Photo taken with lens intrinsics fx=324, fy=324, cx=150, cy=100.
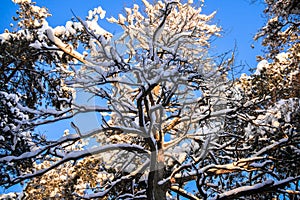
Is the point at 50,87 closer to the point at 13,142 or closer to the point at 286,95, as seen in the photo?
the point at 13,142

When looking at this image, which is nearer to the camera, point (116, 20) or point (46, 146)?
point (46, 146)

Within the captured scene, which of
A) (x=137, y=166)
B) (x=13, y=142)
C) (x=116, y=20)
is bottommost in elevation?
(x=137, y=166)

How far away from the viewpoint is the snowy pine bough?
6590 millimetres

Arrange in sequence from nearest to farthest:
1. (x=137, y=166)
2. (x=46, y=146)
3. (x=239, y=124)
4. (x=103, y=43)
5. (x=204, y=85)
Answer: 1. (x=103, y=43)
2. (x=46, y=146)
3. (x=204, y=85)
4. (x=137, y=166)
5. (x=239, y=124)

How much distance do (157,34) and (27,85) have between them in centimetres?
400

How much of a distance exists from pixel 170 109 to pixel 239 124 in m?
1.91

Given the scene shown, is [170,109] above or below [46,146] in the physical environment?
above

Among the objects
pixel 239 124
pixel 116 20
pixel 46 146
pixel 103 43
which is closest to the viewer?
pixel 103 43

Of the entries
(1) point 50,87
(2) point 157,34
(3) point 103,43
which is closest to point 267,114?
(2) point 157,34

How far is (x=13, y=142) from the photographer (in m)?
7.29

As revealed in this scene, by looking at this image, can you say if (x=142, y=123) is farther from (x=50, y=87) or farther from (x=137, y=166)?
(x=50, y=87)

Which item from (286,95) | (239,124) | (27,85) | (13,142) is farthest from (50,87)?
(286,95)

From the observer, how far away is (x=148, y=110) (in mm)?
6973

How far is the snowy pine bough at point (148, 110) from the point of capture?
6590 mm
